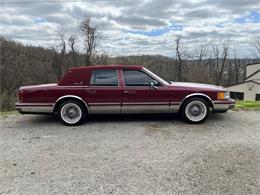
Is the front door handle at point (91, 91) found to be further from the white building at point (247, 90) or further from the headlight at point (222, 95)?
the white building at point (247, 90)

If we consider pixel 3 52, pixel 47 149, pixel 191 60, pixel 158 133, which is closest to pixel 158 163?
pixel 158 133

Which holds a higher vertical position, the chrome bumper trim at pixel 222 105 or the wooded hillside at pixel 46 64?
the wooded hillside at pixel 46 64

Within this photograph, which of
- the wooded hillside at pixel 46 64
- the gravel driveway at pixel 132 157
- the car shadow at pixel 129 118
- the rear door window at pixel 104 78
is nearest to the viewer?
the gravel driveway at pixel 132 157

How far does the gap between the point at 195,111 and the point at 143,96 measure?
1346mm

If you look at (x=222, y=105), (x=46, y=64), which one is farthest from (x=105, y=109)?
(x=46, y=64)

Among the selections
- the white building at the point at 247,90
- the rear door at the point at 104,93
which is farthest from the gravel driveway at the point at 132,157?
A: the white building at the point at 247,90

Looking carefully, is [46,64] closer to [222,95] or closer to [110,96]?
[110,96]

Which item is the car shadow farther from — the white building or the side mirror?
the white building

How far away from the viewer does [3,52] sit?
3428 cm

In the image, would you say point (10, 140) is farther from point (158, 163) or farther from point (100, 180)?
point (158, 163)

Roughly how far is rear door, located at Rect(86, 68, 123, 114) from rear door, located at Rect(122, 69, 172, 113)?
0.20 metres

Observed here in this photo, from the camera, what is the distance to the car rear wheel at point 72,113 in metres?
6.40

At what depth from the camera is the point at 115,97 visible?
21.0 ft

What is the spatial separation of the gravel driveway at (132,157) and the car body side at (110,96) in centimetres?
41
